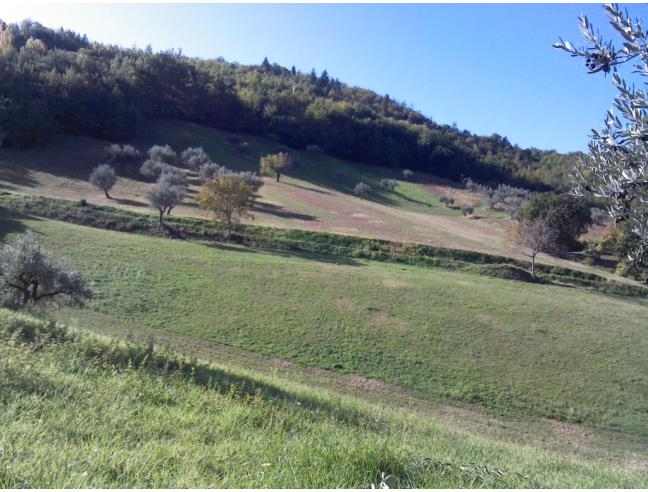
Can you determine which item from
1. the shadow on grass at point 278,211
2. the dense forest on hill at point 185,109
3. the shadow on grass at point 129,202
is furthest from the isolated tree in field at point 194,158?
the shadow on grass at point 129,202

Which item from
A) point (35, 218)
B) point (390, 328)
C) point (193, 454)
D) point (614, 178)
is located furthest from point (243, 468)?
point (35, 218)

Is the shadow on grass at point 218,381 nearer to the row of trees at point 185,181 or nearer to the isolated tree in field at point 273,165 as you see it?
the row of trees at point 185,181

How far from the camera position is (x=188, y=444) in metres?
5.19

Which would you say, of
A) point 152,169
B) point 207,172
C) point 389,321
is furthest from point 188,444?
point 152,169

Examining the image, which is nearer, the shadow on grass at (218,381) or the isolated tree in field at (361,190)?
the shadow on grass at (218,381)

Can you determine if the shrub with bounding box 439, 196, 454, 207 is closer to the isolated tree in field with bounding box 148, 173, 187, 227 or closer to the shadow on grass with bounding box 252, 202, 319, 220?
the shadow on grass with bounding box 252, 202, 319, 220

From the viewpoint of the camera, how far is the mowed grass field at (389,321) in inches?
892

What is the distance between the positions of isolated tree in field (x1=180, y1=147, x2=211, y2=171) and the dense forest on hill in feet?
44.2

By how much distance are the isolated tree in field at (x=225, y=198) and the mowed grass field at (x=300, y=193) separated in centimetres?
433

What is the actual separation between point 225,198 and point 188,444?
43.5m

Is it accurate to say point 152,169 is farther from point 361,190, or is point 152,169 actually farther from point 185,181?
point 361,190

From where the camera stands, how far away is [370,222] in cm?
6219

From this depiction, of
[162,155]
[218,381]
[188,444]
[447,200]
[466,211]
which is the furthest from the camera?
[447,200]

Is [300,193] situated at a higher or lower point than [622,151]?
lower
